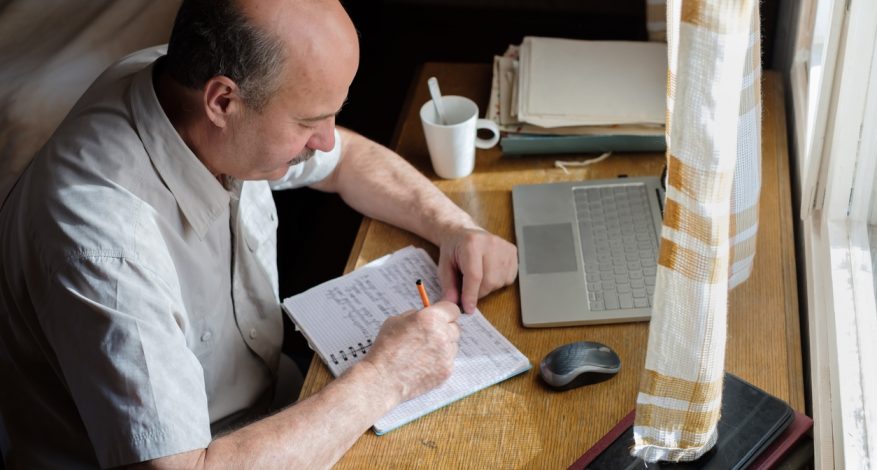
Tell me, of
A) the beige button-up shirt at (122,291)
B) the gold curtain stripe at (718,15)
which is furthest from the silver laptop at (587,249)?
the gold curtain stripe at (718,15)

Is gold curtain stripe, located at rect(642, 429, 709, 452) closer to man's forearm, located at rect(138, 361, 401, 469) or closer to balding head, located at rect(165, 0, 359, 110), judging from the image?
man's forearm, located at rect(138, 361, 401, 469)

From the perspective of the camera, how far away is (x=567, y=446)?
3.46ft

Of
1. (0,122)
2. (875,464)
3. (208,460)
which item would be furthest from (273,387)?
(875,464)

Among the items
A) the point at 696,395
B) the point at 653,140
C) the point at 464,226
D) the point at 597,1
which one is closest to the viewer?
the point at 696,395

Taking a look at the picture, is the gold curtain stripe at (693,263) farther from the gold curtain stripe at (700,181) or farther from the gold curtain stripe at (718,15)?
the gold curtain stripe at (718,15)

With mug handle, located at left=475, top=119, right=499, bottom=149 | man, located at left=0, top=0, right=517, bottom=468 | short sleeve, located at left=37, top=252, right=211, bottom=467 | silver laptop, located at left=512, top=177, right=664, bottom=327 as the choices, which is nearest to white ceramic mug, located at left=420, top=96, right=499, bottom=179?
mug handle, located at left=475, top=119, right=499, bottom=149

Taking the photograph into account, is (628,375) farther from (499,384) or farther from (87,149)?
(87,149)

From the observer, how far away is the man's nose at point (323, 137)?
1.19 m

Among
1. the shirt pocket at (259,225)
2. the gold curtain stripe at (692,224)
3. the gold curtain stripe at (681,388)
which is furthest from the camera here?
the shirt pocket at (259,225)

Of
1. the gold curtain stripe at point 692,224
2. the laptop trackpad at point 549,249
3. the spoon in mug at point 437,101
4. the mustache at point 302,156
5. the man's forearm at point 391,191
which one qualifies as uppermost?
the gold curtain stripe at point 692,224

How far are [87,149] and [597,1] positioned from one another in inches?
76.6

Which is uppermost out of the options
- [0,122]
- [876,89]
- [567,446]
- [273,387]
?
[876,89]

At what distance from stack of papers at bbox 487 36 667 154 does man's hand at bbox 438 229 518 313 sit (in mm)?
281

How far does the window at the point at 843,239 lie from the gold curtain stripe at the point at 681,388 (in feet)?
0.51
